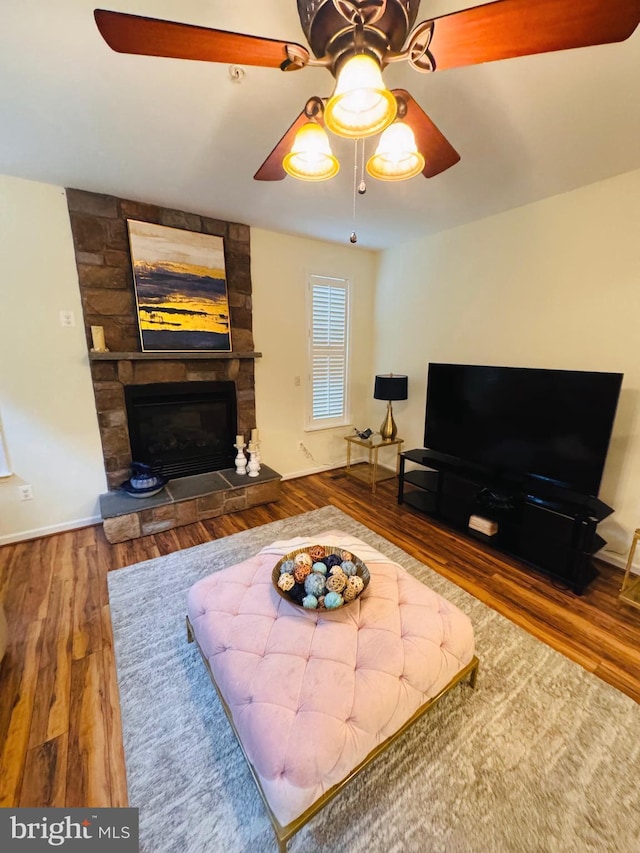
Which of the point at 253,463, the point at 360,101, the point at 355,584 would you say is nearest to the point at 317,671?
the point at 355,584

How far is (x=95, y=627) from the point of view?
1.87 m

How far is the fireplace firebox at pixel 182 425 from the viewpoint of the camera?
300 centimetres

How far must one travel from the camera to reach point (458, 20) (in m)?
0.85

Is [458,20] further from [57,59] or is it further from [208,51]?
[57,59]

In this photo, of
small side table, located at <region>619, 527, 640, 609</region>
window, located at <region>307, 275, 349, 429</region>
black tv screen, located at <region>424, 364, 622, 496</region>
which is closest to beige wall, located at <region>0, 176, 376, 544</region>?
window, located at <region>307, 275, 349, 429</region>

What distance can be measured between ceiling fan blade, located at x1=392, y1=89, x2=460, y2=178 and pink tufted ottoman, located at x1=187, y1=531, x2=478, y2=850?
1870mm

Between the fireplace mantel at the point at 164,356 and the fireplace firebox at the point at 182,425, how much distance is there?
24 centimetres

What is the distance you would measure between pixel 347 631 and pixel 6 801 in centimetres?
126

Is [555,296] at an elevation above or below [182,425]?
above

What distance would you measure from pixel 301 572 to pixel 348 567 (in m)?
0.22

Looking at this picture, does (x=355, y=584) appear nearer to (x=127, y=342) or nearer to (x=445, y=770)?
(x=445, y=770)

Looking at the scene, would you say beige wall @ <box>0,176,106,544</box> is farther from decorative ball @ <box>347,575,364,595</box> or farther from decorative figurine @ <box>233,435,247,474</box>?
decorative ball @ <box>347,575,364,595</box>

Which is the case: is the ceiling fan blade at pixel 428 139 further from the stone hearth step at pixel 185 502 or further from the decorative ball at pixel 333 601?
the stone hearth step at pixel 185 502

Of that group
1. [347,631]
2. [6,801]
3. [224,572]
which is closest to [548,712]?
[347,631]
